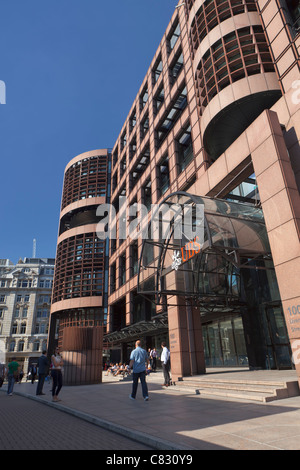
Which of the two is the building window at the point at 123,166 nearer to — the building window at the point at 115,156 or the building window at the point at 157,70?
the building window at the point at 115,156

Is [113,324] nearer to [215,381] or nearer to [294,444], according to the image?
[215,381]

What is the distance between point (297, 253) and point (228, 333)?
12185 millimetres

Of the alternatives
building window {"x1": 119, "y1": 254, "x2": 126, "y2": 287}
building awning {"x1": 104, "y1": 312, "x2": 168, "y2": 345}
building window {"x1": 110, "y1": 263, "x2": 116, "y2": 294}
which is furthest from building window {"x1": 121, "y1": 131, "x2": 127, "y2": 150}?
building awning {"x1": 104, "y1": 312, "x2": 168, "y2": 345}

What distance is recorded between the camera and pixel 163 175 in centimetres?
2836

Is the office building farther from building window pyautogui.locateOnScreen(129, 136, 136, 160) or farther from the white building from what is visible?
the white building

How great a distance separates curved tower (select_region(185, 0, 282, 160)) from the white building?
53675 millimetres

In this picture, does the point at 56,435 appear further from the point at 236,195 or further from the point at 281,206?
the point at 236,195

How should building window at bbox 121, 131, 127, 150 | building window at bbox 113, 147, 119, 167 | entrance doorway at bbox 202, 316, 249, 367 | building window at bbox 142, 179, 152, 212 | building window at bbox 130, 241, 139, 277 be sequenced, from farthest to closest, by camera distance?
building window at bbox 113, 147, 119, 167 → building window at bbox 121, 131, 127, 150 → building window at bbox 130, 241, 139, 277 → building window at bbox 142, 179, 152, 212 → entrance doorway at bbox 202, 316, 249, 367

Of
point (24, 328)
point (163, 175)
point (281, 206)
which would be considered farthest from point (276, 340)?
point (24, 328)

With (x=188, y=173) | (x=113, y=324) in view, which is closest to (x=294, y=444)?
(x=188, y=173)

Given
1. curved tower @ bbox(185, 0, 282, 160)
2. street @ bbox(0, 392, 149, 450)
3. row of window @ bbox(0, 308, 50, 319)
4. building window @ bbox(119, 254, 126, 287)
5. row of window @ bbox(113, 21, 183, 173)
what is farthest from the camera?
row of window @ bbox(0, 308, 50, 319)

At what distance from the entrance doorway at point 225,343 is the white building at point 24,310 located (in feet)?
145

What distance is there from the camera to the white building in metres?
55.9

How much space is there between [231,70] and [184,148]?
392 inches
